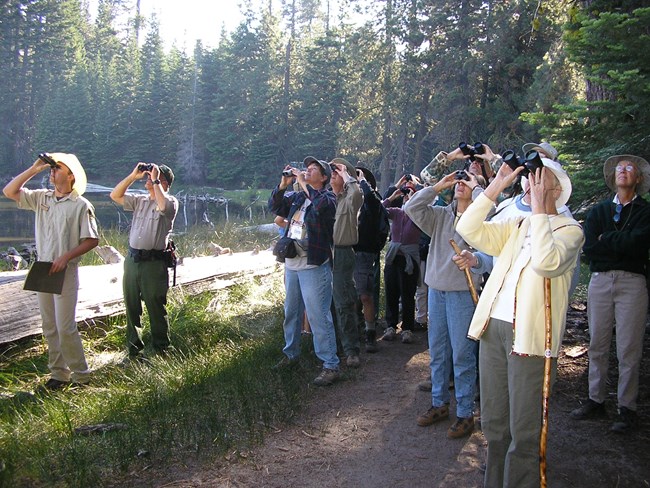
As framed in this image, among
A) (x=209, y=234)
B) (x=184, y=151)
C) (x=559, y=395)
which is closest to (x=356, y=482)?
(x=559, y=395)

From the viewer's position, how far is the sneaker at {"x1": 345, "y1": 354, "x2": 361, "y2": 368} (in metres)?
5.72

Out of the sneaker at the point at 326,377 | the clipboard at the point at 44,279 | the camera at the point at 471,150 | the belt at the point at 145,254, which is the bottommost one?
the sneaker at the point at 326,377

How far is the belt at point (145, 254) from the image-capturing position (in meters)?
5.81

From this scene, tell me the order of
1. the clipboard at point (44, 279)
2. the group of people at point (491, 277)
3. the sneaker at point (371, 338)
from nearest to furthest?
the group of people at point (491, 277), the clipboard at point (44, 279), the sneaker at point (371, 338)

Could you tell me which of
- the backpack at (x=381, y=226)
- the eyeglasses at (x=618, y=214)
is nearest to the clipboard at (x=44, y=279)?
the backpack at (x=381, y=226)

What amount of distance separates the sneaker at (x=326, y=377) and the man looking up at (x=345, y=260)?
0.46m

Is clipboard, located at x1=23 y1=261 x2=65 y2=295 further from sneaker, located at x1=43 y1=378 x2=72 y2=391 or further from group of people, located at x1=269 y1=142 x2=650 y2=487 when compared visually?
group of people, located at x1=269 y1=142 x2=650 y2=487

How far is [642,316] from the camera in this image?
4262 mm

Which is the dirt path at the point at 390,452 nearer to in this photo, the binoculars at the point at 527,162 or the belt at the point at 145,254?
the binoculars at the point at 527,162

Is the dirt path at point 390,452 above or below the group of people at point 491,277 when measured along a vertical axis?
below

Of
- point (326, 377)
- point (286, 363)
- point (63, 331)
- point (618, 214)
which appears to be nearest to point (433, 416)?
point (326, 377)

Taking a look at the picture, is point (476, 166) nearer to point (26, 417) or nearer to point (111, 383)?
point (111, 383)

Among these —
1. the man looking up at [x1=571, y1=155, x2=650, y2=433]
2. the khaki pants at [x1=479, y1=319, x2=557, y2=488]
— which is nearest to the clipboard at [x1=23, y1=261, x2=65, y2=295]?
the khaki pants at [x1=479, y1=319, x2=557, y2=488]

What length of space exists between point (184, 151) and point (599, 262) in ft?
146
